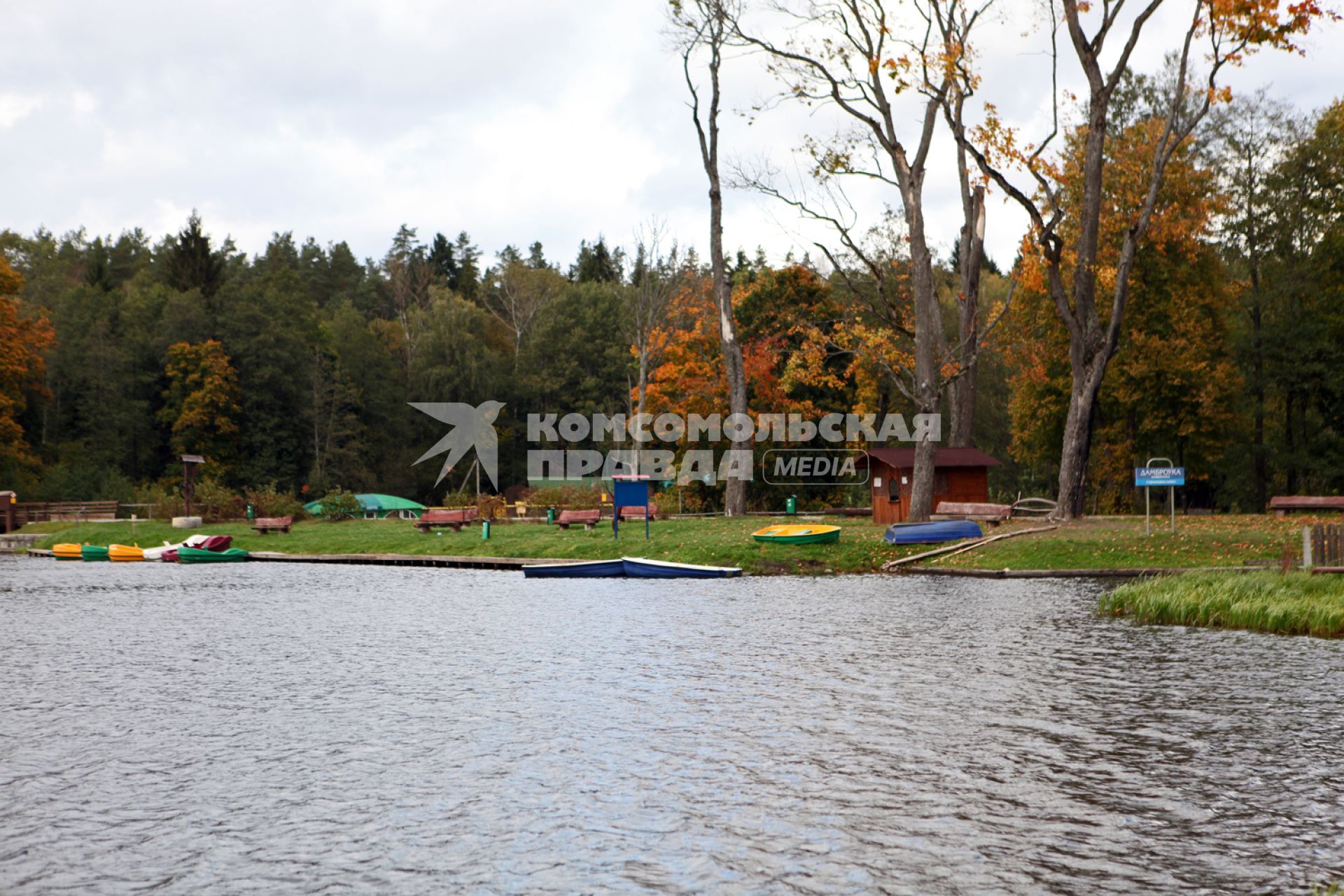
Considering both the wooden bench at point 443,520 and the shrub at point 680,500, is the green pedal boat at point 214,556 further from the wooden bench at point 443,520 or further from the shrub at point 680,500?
the shrub at point 680,500

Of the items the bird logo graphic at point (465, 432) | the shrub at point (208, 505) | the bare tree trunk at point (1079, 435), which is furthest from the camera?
the bird logo graphic at point (465, 432)

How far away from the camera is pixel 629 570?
3138 centimetres

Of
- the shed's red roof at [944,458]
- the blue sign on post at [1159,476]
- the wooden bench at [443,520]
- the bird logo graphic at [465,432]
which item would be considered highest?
the bird logo graphic at [465,432]

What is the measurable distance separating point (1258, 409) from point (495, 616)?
42.7 meters

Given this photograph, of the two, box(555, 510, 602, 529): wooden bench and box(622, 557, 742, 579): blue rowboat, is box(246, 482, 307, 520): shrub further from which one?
box(622, 557, 742, 579): blue rowboat

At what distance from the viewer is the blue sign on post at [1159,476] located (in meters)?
29.4

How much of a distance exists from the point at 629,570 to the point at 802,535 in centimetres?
507

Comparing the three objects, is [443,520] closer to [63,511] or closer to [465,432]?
[63,511]

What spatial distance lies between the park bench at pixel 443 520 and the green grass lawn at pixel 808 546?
1.18 feet

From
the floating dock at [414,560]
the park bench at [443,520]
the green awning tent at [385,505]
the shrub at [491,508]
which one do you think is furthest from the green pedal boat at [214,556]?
the green awning tent at [385,505]

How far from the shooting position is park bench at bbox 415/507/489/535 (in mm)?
43469

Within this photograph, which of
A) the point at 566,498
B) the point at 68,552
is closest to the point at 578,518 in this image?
the point at 566,498

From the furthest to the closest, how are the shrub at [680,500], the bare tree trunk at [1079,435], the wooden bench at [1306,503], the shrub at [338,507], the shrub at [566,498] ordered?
the shrub at [680,500]
the shrub at [338,507]
the shrub at [566,498]
the wooden bench at [1306,503]
the bare tree trunk at [1079,435]

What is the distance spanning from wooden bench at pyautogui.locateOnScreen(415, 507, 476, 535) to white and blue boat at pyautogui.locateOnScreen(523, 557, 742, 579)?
482 inches
